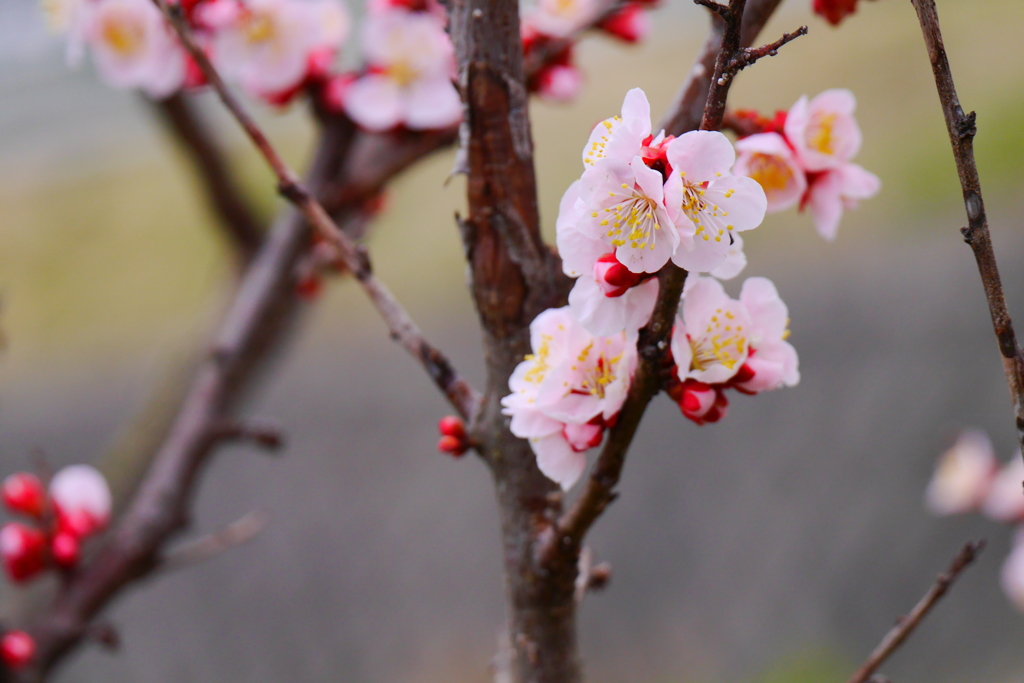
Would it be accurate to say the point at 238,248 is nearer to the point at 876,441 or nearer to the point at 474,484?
the point at 474,484

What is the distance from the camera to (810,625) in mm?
1509

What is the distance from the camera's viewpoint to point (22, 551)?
2.31 ft

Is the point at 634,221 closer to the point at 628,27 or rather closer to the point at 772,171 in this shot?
the point at 772,171

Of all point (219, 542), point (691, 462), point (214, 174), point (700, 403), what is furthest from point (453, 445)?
point (691, 462)

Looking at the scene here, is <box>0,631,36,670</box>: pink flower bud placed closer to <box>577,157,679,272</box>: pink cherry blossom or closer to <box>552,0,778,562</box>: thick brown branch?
<box>552,0,778,562</box>: thick brown branch

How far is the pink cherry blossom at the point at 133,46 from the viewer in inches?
25.3

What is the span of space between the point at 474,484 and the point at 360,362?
1.68 feet

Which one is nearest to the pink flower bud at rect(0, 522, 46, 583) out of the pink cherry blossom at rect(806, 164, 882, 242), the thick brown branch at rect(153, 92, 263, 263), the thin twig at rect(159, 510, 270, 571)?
the thin twig at rect(159, 510, 270, 571)

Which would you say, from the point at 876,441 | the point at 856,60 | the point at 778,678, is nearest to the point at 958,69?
the point at 856,60

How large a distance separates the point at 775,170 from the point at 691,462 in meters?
1.41

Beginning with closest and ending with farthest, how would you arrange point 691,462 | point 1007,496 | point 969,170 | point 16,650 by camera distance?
point 969,170 → point 16,650 → point 1007,496 → point 691,462

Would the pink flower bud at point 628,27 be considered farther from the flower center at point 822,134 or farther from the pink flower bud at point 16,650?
the pink flower bud at point 16,650

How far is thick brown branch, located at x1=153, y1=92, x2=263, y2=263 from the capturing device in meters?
0.88

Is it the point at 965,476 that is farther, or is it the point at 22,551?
the point at 965,476
